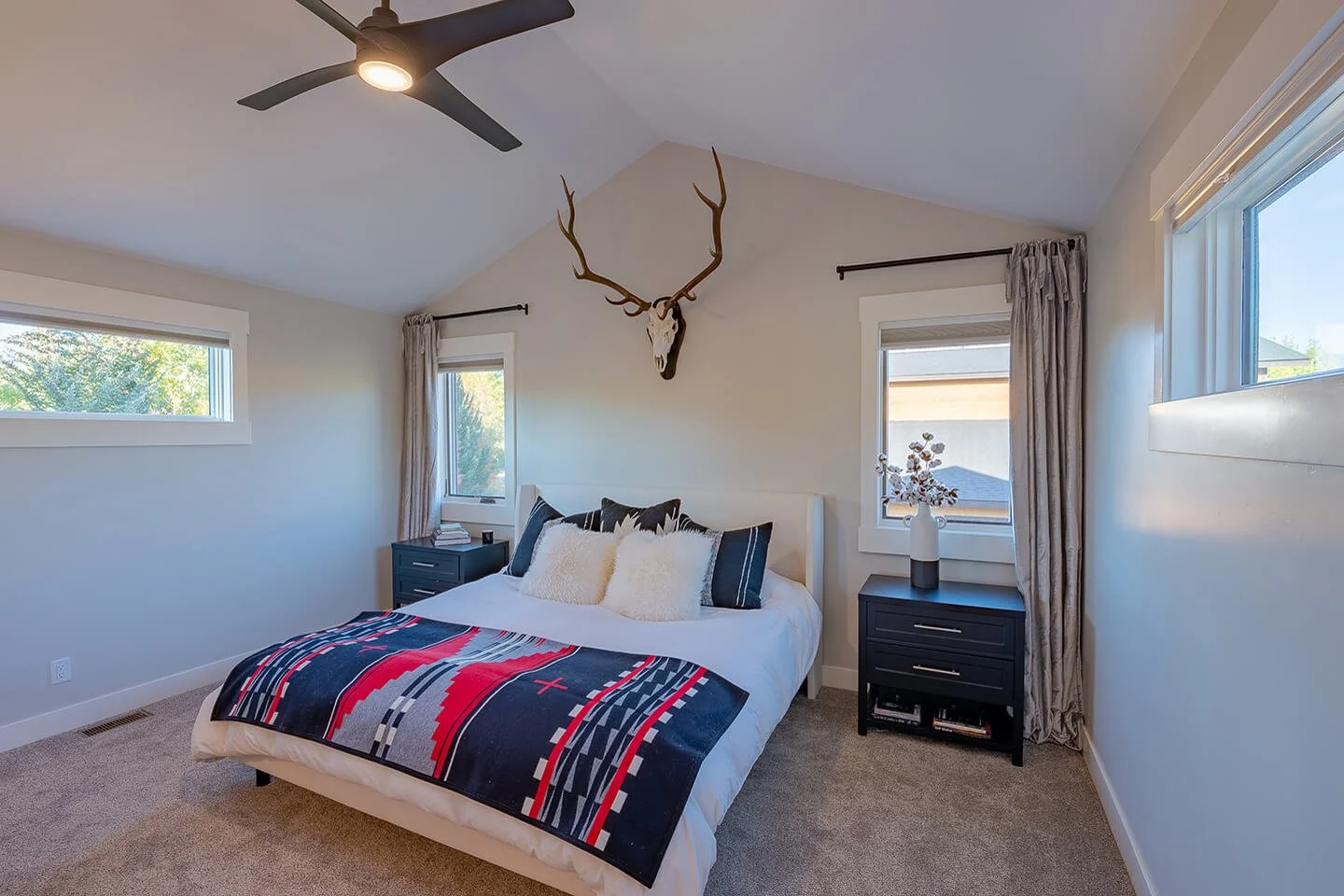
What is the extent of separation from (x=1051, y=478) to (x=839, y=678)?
1.54 meters

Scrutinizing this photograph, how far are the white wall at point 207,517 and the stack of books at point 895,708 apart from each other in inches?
140

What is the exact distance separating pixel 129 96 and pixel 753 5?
7.94 feet

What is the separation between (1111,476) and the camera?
239cm

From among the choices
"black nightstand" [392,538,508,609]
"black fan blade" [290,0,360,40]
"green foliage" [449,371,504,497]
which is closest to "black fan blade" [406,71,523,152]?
"black fan blade" [290,0,360,40]

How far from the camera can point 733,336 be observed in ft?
12.2

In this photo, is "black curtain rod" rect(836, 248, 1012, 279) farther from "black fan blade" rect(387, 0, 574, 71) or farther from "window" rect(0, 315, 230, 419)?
"window" rect(0, 315, 230, 419)

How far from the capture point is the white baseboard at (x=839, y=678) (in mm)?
3465

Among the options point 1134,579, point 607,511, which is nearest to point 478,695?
point 607,511

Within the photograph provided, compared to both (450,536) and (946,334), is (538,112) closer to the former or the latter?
(946,334)

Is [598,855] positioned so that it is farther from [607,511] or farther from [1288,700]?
[607,511]

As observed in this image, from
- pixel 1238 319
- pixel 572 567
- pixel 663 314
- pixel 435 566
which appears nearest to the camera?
pixel 1238 319

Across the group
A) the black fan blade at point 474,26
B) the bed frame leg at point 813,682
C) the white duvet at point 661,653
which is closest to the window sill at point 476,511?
the white duvet at point 661,653

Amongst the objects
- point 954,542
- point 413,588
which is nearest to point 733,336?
point 954,542

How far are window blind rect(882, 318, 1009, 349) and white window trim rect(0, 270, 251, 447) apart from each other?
3783mm
